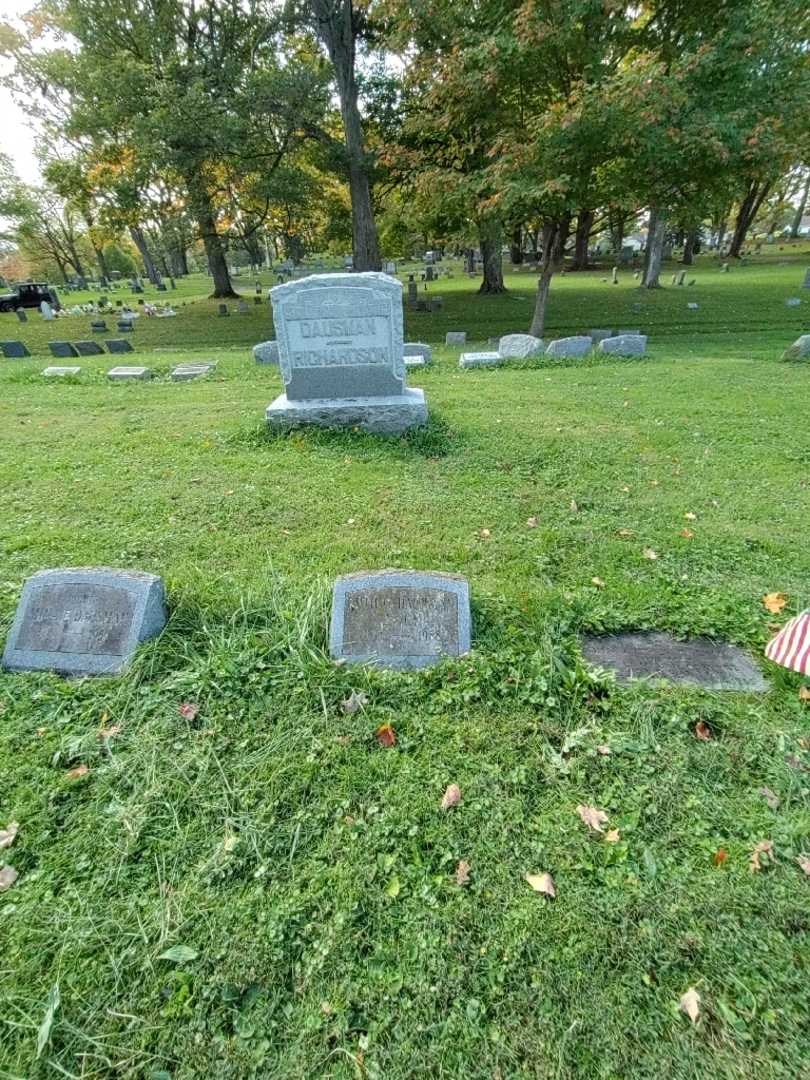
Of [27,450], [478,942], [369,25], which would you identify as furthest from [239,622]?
[369,25]

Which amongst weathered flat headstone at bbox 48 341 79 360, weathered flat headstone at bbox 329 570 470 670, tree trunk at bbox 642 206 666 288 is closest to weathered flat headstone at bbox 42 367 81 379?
weathered flat headstone at bbox 48 341 79 360

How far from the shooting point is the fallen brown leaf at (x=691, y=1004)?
1.63m

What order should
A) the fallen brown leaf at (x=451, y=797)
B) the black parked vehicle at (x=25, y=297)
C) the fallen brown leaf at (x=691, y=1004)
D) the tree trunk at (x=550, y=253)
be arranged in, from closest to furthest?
the fallen brown leaf at (x=691, y=1004) → the fallen brown leaf at (x=451, y=797) → the tree trunk at (x=550, y=253) → the black parked vehicle at (x=25, y=297)

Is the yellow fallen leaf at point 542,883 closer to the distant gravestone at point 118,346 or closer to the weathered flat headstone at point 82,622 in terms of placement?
the weathered flat headstone at point 82,622

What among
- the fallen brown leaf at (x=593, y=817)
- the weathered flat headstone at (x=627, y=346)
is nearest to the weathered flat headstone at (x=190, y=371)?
the weathered flat headstone at (x=627, y=346)

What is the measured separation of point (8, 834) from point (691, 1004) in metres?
2.53

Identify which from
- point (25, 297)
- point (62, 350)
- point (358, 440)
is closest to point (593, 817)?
point (358, 440)

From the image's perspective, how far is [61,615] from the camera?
3.05 meters

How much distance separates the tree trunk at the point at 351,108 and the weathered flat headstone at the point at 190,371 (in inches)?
330

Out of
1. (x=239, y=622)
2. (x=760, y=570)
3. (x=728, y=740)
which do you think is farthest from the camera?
(x=760, y=570)

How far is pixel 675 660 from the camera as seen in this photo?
3.02 metres

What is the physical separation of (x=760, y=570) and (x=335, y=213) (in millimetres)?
21146

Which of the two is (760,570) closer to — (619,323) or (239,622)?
(239,622)

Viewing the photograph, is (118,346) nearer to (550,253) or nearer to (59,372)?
(59,372)
